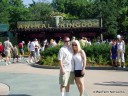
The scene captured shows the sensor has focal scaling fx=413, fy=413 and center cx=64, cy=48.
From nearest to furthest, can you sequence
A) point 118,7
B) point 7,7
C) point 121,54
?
1. point 121,54
2. point 118,7
3. point 7,7

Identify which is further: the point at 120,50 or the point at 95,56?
the point at 95,56

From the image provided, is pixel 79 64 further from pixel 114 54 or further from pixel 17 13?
pixel 17 13

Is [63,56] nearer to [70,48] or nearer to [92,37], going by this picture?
[70,48]

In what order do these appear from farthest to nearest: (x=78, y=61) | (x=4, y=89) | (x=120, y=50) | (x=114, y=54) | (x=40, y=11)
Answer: (x=40, y=11) → (x=114, y=54) → (x=120, y=50) → (x=4, y=89) → (x=78, y=61)

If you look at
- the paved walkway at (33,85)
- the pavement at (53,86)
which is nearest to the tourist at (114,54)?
the pavement at (53,86)

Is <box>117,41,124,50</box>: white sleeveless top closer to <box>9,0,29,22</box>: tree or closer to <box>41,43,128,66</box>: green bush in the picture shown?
<box>41,43,128,66</box>: green bush

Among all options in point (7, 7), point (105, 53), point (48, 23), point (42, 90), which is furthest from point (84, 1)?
point (42, 90)

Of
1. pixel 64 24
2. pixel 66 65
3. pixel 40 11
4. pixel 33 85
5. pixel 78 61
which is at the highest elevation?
pixel 40 11

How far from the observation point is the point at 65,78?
10.6 metres

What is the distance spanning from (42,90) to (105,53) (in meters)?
10.9

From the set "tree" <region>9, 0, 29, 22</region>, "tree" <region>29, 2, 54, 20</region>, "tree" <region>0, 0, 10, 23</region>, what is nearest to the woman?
"tree" <region>0, 0, 10, 23</region>

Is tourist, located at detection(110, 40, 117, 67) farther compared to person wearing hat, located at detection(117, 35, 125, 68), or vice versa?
tourist, located at detection(110, 40, 117, 67)

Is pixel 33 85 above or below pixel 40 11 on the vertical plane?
below

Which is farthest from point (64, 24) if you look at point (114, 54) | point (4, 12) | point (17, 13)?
point (17, 13)
